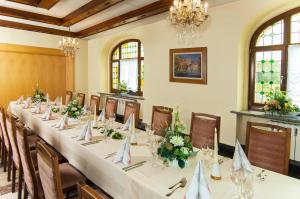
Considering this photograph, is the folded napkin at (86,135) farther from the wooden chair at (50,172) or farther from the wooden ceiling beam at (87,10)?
the wooden ceiling beam at (87,10)

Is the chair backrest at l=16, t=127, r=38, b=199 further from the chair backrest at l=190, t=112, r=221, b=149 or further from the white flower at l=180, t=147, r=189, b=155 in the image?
the chair backrest at l=190, t=112, r=221, b=149

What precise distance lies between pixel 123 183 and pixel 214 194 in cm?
64

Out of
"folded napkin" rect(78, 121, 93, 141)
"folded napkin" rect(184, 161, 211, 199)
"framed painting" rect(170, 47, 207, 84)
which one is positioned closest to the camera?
"folded napkin" rect(184, 161, 211, 199)

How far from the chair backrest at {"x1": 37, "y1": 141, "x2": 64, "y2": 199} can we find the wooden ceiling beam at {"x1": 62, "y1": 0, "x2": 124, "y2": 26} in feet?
11.3

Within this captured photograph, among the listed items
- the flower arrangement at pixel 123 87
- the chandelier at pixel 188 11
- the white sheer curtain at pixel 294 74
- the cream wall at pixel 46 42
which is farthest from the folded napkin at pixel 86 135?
the cream wall at pixel 46 42

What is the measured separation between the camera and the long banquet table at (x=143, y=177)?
140 cm

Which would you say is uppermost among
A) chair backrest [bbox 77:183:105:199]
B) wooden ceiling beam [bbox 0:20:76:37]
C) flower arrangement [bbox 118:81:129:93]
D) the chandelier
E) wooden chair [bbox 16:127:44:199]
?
wooden ceiling beam [bbox 0:20:76:37]

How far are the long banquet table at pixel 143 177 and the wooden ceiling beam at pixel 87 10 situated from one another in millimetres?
2833

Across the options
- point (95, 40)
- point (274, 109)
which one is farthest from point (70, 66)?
point (274, 109)

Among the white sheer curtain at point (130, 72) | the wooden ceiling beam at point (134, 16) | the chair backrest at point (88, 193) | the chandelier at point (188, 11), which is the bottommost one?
the chair backrest at point (88, 193)

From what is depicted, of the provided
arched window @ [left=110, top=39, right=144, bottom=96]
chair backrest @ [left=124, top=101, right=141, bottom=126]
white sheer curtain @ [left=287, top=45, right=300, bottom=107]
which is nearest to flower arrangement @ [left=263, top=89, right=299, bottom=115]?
white sheer curtain @ [left=287, top=45, right=300, bottom=107]

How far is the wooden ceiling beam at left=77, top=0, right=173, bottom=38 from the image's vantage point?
14.0 feet

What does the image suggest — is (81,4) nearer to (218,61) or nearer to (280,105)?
(218,61)

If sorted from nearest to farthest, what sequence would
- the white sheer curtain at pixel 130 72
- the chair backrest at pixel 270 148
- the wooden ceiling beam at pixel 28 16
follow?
the chair backrest at pixel 270 148
the wooden ceiling beam at pixel 28 16
the white sheer curtain at pixel 130 72
